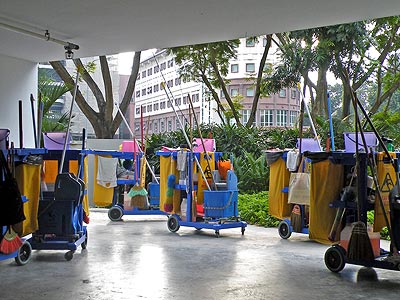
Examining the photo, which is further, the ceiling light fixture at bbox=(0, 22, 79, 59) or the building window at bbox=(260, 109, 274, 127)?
the building window at bbox=(260, 109, 274, 127)

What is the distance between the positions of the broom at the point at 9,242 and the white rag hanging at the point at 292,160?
10.3 feet

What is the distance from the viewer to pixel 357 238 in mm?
4770

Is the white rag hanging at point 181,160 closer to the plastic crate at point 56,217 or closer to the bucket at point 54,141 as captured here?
the bucket at point 54,141

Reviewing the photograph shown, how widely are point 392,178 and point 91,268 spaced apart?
277 centimetres

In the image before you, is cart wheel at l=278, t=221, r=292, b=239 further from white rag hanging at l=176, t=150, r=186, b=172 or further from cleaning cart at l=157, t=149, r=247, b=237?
white rag hanging at l=176, t=150, r=186, b=172

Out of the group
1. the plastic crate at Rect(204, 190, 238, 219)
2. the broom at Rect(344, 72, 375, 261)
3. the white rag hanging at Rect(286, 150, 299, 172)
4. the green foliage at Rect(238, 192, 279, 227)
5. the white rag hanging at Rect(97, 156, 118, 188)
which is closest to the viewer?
the broom at Rect(344, 72, 375, 261)

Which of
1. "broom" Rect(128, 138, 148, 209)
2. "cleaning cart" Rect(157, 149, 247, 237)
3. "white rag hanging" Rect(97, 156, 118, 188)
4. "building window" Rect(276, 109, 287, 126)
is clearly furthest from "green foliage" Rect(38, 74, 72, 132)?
"building window" Rect(276, 109, 287, 126)

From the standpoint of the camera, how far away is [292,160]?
21.7 feet

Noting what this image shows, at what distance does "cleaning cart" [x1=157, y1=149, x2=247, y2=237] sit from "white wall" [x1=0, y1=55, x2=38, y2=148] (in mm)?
1988

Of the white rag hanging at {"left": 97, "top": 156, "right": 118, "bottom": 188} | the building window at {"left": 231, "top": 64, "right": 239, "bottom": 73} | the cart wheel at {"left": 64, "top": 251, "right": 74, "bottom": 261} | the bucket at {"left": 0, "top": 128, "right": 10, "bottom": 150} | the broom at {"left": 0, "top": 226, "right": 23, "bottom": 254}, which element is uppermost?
the building window at {"left": 231, "top": 64, "right": 239, "bottom": 73}

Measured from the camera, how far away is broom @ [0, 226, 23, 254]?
500 cm

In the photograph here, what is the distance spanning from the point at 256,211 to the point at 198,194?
Answer: 1.73 m

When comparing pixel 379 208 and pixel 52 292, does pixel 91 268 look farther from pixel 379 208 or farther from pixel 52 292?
pixel 379 208

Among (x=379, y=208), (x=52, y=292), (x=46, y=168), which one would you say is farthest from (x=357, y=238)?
(x=46, y=168)
